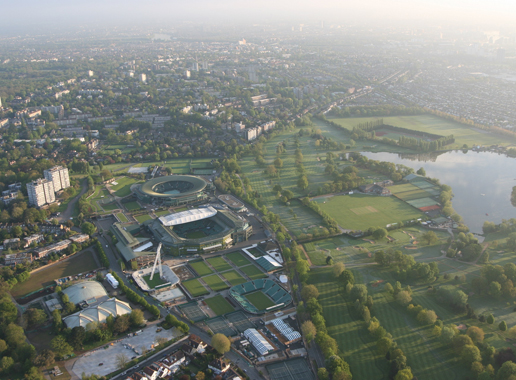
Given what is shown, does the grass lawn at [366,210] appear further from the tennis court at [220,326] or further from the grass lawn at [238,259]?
the tennis court at [220,326]

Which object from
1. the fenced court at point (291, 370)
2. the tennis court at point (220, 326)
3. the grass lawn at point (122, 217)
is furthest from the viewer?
the grass lawn at point (122, 217)

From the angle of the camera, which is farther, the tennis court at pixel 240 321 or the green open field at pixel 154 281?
the green open field at pixel 154 281

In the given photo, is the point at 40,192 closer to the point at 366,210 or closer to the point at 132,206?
the point at 132,206

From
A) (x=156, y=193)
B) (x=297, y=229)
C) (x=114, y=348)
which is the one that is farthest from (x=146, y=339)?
(x=156, y=193)

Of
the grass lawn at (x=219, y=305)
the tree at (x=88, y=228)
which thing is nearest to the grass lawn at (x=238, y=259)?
the grass lawn at (x=219, y=305)

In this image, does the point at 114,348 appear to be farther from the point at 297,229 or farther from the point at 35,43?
the point at 35,43

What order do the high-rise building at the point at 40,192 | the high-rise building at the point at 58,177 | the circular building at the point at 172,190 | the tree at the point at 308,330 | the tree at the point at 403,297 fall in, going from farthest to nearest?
the high-rise building at the point at 58,177, the circular building at the point at 172,190, the high-rise building at the point at 40,192, the tree at the point at 403,297, the tree at the point at 308,330
